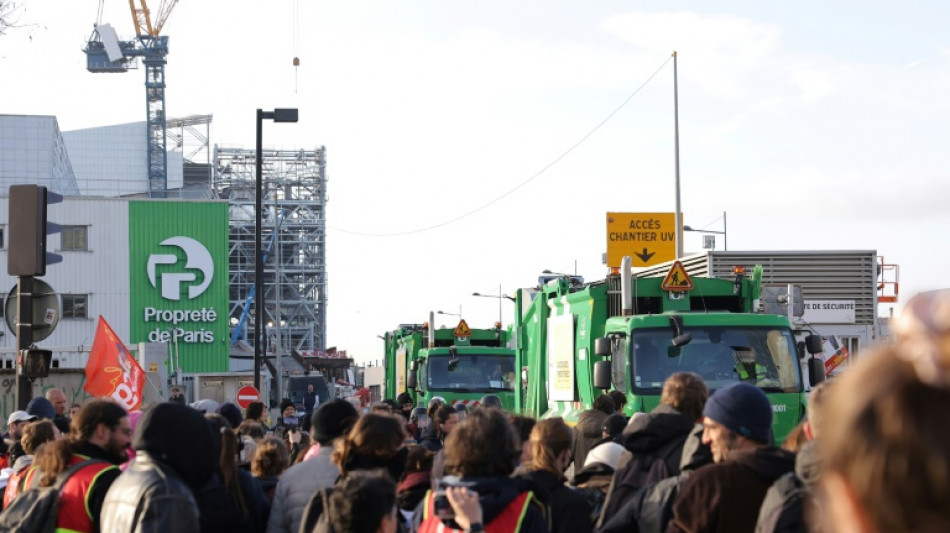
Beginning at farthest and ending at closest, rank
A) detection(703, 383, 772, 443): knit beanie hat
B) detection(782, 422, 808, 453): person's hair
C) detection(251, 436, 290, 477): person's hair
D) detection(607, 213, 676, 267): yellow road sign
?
1. detection(607, 213, 676, 267): yellow road sign
2. detection(251, 436, 290, 477): person's hair
3. detection(782, 422, 808, 453): person's hair
4. detection(703, 383, 772, 443): knit beanie hat

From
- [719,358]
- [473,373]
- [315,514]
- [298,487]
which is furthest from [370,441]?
[473,373]

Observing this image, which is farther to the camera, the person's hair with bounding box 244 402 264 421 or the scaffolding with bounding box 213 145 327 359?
the scaffolding with bounding box 213 145 327 359

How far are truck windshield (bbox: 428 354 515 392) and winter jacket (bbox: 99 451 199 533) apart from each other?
2260cm

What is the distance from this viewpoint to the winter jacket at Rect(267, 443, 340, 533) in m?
6.34

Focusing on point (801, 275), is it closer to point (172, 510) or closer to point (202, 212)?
point (172, 510)

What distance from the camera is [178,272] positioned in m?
55.6

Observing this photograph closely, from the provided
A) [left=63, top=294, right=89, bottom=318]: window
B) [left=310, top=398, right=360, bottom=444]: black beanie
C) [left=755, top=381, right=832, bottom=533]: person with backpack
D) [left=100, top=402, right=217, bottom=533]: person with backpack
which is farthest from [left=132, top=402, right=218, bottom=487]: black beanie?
[left=63, top=294, right=89, bottom=318]: window

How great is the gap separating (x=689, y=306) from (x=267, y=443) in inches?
369

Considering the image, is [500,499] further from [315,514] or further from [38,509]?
[38,509]

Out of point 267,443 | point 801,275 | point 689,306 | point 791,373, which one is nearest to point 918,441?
point 267,443

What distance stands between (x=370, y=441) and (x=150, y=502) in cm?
125

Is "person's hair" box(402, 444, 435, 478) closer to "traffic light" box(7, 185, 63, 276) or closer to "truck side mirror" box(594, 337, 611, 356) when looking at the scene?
"traffic light" box(7, 185, 63, 276)

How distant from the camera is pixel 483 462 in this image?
500 centimetres

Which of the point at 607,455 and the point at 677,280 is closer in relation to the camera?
the point at 607,455
